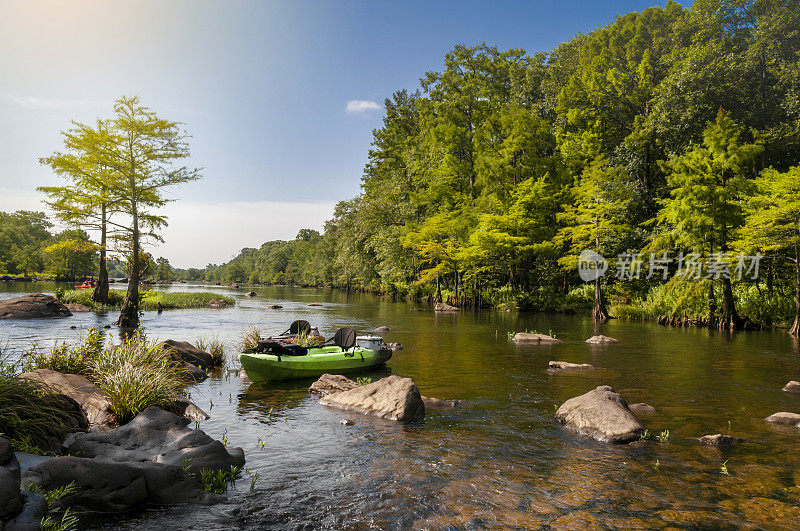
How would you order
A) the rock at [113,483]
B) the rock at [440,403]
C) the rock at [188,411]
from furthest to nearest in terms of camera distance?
the rock at [440,403] → the rock at [188,411] → the rock at [113,483]

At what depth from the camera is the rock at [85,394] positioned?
7105 mm

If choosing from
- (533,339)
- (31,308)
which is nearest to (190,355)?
(533,339)

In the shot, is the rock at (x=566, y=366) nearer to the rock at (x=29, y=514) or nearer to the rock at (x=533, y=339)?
the rock at (x=533, y=339)

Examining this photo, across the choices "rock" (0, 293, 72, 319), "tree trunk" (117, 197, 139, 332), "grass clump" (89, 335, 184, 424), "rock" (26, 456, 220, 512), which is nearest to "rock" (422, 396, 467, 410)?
"grass clump" (89, 335, 184, 424)

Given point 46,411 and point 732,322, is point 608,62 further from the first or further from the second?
point 46,411

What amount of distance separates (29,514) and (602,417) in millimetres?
8032

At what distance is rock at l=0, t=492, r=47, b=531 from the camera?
3514 millimetres

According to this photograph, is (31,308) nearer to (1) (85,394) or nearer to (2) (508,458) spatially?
(1) (85,394)

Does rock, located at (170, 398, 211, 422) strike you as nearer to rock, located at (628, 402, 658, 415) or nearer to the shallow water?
the shallow water

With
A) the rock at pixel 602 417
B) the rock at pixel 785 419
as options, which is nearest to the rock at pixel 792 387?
the rock at pixel 785 419

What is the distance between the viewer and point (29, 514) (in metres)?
3.69

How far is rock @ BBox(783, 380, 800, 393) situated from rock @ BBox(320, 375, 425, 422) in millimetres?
9280

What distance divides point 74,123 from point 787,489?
102 feet

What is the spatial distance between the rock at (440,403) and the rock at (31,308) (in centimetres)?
2484
